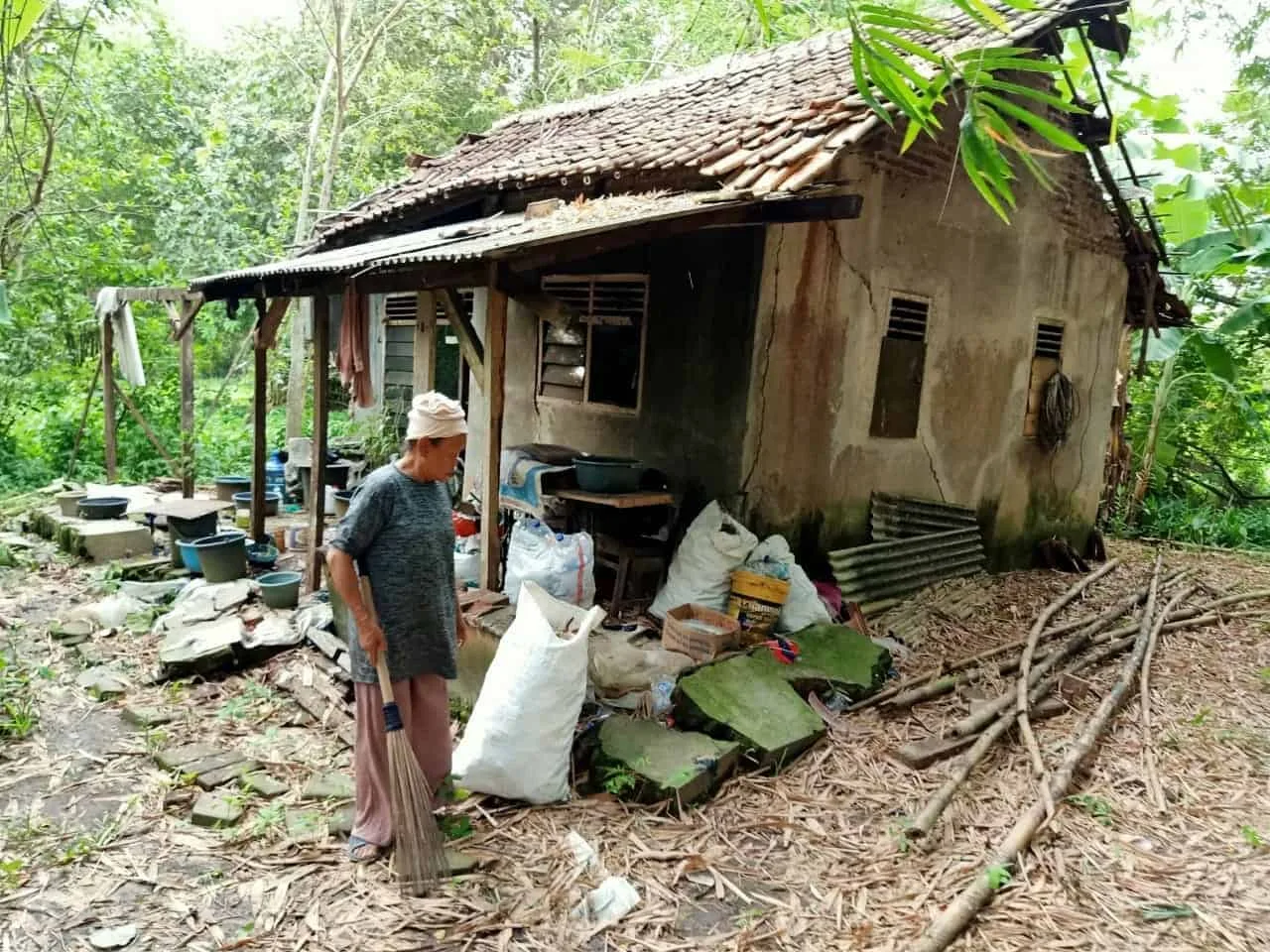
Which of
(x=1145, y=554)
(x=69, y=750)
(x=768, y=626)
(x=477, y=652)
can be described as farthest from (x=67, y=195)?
(x=1145, y=554)

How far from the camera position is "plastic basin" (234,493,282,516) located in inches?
385

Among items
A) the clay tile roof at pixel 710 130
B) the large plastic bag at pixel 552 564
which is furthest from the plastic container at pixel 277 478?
the large plastic bag at pixel 552 564

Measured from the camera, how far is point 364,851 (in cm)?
352

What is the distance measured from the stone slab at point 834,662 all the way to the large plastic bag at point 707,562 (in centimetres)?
64

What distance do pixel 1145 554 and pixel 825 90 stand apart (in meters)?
7.12

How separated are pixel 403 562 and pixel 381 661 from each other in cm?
41

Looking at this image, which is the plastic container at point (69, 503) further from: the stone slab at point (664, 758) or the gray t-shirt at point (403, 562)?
A: the stone slab at point (664, 758)

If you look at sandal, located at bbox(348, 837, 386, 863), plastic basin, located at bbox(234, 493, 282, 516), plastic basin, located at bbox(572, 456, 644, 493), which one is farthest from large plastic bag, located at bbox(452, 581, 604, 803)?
plastic basin, located at bbox(234, 493, 282, 516)

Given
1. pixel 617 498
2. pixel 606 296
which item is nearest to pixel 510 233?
pixel 606 296

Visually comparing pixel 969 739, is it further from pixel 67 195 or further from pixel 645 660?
pixel 67 195

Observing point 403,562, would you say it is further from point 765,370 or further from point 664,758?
point 765,370

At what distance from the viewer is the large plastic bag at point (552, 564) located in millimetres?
5223

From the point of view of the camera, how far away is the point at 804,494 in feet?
21.7

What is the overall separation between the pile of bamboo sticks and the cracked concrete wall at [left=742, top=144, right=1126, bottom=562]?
1.55 meters
